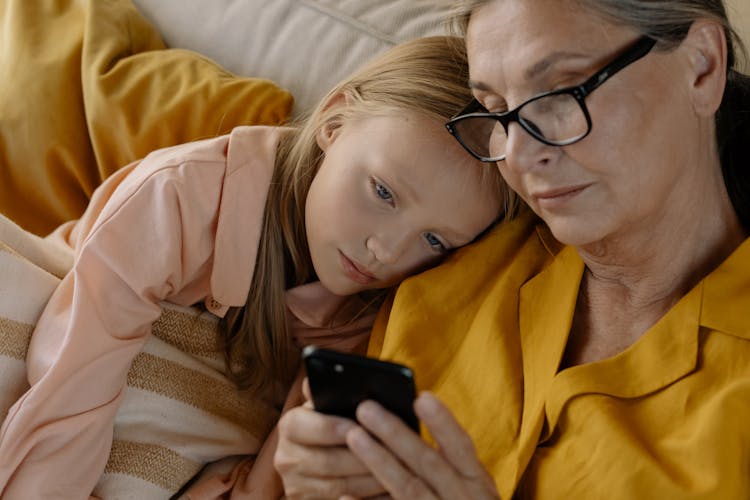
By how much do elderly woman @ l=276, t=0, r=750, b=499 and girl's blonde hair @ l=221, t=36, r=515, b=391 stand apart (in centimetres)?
21

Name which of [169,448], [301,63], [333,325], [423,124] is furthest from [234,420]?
[301,63]

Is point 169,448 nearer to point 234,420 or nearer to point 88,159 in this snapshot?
point 234,420

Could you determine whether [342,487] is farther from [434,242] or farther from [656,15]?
[656,15]

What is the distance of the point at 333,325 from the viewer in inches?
63.8

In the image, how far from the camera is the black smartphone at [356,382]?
102 centimetres

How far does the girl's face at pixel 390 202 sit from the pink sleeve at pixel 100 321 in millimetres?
198

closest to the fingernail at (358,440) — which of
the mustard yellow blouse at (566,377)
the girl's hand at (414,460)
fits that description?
the girl's hand at (414,460)

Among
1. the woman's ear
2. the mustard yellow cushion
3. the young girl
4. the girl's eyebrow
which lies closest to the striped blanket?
the young girl

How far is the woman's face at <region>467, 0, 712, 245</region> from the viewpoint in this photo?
1087 millimetres

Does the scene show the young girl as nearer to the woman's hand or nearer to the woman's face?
the woman's face

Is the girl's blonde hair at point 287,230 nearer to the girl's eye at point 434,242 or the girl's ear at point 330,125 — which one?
the girl's ear at point 330,125

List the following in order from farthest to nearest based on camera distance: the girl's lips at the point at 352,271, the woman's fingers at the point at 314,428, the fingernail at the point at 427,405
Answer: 1. the girl's lips at the point at 352,271
2. the woman's fingers at the point at 314,428
3. the fingernail at the point at 427,405

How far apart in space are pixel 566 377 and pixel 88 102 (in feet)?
3.40

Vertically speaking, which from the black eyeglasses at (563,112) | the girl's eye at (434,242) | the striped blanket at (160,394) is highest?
the black eyeglasses at (563,112)
